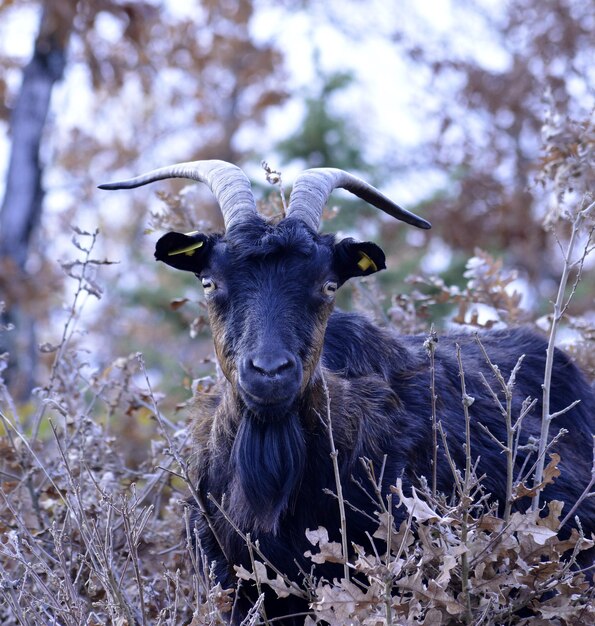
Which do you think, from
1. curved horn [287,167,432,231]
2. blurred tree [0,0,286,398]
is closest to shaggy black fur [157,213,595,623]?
curved horn [287,167,432,231]

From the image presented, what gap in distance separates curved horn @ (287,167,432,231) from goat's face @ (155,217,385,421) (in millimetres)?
166

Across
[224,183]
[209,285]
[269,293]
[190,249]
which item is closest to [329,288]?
[269,293]

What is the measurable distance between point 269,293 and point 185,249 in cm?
62

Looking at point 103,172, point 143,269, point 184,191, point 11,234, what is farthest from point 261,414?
point 103,172

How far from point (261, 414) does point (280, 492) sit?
1.37ft

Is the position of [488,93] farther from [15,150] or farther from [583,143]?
[583,143]

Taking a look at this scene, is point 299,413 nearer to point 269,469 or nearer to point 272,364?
point 269,469

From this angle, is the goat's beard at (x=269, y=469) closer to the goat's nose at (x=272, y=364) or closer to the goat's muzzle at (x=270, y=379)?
the goat's muzzle at (x=270, y=379)

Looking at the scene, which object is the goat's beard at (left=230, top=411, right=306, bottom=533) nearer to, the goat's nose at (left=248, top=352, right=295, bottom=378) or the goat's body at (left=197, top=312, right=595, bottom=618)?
the goat's body at (left=197, top=312, right=595, bottom=618)

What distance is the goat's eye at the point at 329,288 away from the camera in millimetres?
4938

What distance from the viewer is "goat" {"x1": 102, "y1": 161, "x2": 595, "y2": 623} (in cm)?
464

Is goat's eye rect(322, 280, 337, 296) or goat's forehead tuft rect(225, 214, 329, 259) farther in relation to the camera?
goat's eye rect(322, 280, 337, 296)

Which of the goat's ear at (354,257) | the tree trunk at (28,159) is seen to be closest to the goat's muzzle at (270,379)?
the goat's ear at (354,257)

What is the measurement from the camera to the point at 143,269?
24.6 m
